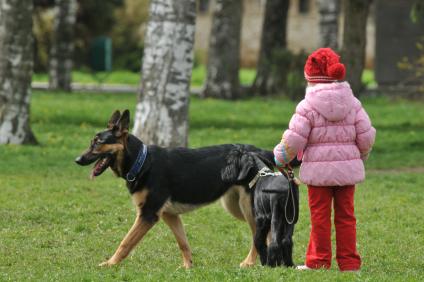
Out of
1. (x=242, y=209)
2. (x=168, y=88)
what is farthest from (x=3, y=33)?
(x=242, y=209)

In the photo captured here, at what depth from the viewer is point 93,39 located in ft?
141

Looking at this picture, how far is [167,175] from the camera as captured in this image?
9875mm

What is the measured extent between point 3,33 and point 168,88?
301 centimetres

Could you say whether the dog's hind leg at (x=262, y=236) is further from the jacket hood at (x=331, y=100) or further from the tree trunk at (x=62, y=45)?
the tree trunk at (x=62, y=45)

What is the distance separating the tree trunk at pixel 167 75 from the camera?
17406 millimetres

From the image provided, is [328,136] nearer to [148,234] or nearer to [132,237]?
[132,237]

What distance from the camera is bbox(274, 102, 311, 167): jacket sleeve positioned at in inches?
358

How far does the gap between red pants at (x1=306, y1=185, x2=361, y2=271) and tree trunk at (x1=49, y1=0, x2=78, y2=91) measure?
77.0 feet

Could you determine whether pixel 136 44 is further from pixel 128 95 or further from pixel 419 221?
pixel 419 221

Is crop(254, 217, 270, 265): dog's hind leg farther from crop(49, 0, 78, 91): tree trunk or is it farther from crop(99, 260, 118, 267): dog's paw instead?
crop(49, 0, 78, 91): tree trunk

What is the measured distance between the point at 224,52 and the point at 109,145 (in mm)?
20974

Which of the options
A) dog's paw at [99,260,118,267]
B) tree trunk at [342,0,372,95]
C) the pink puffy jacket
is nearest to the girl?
the pink puffy jacket

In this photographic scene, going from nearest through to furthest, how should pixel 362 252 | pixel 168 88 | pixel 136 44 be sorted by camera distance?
pixel 362 252, pixel 168 88, pixel 136 44

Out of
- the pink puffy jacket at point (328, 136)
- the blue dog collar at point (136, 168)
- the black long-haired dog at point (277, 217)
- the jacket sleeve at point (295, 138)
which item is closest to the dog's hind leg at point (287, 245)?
the black long-haired dog at point (277, 217)
